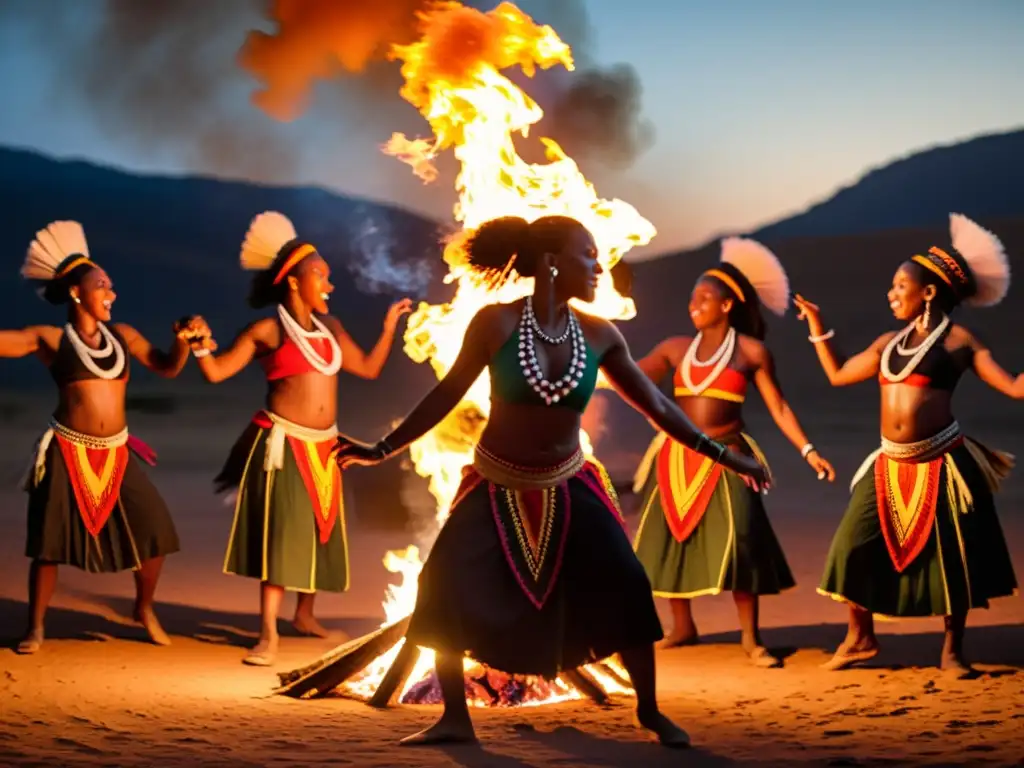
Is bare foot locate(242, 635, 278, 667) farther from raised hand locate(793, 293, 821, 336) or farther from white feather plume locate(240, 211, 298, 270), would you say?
raised hand locate(793, 293, 821, 336)

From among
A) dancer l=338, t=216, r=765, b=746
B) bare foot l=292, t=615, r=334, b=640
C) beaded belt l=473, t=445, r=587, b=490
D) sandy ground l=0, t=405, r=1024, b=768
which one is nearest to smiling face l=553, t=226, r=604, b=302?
dancer l=338, t=216, r=765, b=746

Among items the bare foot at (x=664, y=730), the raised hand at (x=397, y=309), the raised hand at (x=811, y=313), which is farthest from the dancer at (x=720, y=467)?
the bare foot at (x=664, y=730)

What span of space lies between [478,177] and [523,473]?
1.89m

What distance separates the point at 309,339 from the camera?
8.70m

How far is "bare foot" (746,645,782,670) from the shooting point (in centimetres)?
829

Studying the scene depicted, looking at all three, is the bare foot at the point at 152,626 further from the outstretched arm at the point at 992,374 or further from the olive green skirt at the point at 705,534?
the outstretched arm at the point at 992,374

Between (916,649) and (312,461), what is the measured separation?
333cm

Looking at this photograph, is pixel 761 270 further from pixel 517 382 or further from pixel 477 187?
pixel 517 382

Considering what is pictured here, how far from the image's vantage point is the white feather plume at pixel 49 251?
887cm

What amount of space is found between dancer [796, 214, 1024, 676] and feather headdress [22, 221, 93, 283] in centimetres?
398

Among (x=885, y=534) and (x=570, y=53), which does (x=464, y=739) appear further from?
(x=570, y=53)

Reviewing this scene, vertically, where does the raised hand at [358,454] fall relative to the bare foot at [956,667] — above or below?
above

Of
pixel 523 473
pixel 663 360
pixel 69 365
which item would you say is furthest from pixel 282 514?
pixel 523 473

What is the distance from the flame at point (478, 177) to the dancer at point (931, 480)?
4.26ft
